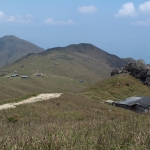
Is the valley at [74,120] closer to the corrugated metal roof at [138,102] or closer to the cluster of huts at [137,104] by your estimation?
the cluster of huts at [137,104]

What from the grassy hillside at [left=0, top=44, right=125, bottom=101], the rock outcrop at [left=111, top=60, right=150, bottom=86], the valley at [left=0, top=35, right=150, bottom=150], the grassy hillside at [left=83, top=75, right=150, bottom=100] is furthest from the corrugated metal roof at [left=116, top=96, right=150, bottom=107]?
the grassy hillside at [left=0, top=44, right=125, bottom=101]

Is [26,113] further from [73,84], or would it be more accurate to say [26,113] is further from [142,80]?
[73,84]

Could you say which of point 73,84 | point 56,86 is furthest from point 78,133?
point 73,84

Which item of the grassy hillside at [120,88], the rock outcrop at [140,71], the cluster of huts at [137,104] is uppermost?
the rock outcrop at [140,71]

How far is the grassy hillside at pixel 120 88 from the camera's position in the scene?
169 ft

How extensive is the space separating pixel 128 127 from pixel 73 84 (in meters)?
→ 121

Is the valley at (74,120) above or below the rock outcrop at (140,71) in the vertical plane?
below

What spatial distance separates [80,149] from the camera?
18.9ft

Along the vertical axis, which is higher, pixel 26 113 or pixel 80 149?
pixel 80 149

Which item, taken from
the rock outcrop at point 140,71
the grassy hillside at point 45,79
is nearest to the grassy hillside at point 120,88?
the rock outcrop at point 140,71

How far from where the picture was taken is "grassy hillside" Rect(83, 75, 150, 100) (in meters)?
51.4

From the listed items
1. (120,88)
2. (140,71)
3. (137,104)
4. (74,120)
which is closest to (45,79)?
(140,71)

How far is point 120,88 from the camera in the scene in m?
54.7

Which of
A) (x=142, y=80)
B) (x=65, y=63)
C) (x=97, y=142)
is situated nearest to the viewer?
(x=97, y=142)
